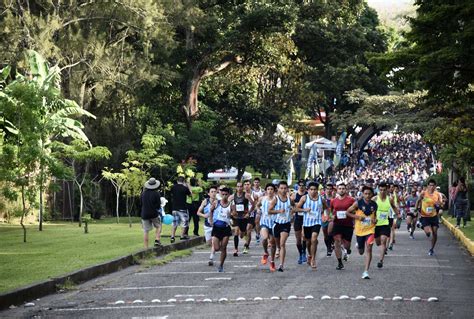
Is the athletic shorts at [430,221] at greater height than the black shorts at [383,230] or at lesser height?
greater

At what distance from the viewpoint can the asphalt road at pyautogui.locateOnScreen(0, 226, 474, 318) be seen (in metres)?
12.7

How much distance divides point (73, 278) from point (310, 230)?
552 centimetres

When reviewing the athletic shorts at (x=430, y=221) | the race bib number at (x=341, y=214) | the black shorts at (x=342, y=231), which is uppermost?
the race bib number at (x=341, y=214)

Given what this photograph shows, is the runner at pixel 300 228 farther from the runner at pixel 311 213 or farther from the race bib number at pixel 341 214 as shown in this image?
the race bib number at pixel 341 214

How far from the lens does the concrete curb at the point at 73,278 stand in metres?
14.1

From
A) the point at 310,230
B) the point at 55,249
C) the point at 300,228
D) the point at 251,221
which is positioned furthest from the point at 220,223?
the point at 251,221

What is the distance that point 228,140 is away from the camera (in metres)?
52.2

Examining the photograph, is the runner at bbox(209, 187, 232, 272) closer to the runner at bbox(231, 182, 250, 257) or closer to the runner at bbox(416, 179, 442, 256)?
the runner at bbox(231, 182, 250, 257)

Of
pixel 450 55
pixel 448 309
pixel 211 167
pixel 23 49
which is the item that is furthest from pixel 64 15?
pixel 448 309

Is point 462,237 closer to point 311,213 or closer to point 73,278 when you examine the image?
point 311,213

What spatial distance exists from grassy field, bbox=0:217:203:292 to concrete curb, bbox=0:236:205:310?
0.23 metres

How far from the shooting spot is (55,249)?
22.8 m

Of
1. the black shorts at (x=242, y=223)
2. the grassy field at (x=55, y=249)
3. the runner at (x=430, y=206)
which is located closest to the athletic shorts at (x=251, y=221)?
the black shorts at (x=242, y=223)

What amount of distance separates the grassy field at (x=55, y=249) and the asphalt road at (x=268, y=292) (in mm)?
813
